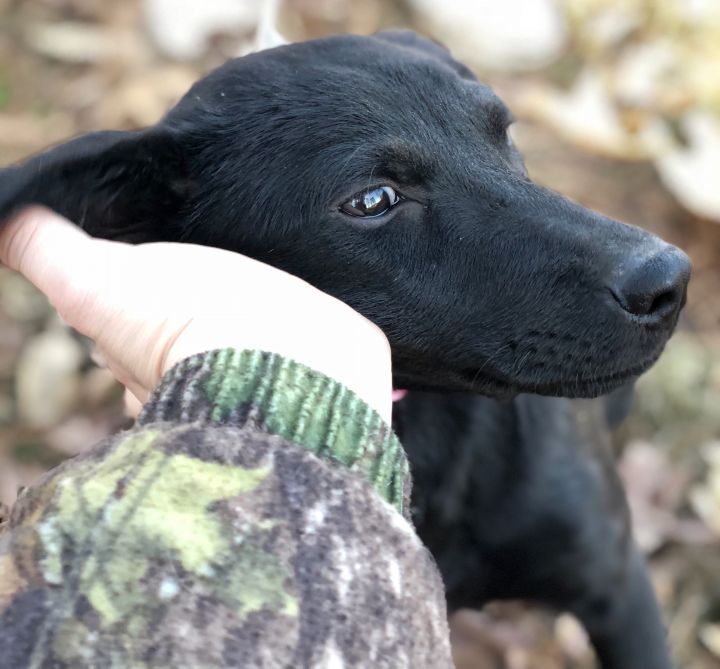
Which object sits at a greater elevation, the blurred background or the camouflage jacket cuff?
the camouflage jacket cuff

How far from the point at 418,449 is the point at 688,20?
2.90 meters

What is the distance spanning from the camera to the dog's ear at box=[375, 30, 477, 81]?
2.01 m

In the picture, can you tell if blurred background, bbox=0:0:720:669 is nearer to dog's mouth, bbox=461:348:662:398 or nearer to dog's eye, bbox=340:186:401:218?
dog's mouth, bbox=461:348:662:398

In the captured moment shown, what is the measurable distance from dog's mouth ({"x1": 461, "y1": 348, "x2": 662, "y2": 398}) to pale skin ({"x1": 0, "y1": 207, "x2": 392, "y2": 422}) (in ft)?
0.94

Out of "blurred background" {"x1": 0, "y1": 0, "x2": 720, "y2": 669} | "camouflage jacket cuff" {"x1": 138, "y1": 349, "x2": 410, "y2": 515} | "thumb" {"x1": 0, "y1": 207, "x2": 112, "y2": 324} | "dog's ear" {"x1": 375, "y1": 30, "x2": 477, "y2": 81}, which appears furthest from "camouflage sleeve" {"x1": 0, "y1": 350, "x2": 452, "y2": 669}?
"blurred background" {"x1": 0, "y1": 0, "x2": 720, "y2": 669}

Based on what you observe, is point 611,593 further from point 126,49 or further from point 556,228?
point 126,49

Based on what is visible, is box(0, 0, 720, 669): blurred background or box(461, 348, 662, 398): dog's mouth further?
box(0, 0, 720, 669): blurred background

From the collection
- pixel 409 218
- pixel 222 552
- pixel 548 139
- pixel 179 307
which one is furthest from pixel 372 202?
pixel 548 139

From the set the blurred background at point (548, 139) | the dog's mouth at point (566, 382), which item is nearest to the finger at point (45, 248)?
the dog's mouth at point (566, 382)

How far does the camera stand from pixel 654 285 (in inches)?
57.1

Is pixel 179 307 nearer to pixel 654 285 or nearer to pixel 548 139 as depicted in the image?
pixel 654 285

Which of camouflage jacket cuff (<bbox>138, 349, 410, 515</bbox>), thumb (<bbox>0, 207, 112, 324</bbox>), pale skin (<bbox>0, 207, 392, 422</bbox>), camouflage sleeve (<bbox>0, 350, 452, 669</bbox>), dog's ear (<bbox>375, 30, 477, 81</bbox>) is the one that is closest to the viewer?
camouflage sleeve (<bbox>0, 350, 452, 669</bbox>)

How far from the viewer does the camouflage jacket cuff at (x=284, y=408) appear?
3.65ft

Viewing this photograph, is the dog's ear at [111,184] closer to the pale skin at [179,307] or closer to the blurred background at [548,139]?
the pale skin at [179,307]
